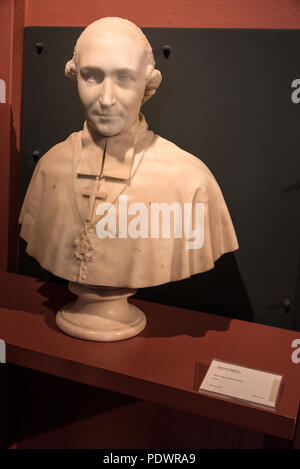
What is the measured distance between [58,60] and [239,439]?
1.54m

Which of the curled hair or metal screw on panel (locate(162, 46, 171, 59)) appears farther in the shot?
metal screw on panel (locate(162, 46, 171, 59))

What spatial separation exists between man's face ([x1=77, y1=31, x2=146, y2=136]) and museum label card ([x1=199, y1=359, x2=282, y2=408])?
0.69 m

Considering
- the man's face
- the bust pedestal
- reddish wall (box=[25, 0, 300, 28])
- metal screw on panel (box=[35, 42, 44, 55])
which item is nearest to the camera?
the man's face

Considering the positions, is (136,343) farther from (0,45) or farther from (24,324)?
(0,45)

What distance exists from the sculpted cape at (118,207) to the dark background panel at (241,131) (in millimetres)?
315

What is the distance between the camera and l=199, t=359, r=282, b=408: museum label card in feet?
3.96

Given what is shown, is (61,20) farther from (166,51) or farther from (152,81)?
(152,81)

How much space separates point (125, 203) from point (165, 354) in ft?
1.46

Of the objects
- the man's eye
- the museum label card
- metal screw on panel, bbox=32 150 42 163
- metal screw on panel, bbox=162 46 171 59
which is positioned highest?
metal screw on panel, bbox=162 46 171 59

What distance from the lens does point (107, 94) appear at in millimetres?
1209

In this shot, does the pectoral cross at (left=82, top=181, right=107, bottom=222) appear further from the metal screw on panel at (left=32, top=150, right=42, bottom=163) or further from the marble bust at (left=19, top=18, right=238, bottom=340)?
the metal screw on panel at (left=32, top=150, right=42, bottom=163)

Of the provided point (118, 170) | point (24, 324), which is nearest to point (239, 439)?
point (24, 324)

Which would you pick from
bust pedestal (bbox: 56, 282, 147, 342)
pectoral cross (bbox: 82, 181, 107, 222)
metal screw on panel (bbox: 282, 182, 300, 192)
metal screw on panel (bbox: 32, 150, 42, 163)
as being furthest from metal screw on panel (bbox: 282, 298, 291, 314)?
metal screw on panel (bbox: 32, 150, 42, 163)

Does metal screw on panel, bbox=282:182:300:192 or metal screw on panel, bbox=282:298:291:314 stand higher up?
metal screw on panel, bbox=282:182:300:192
